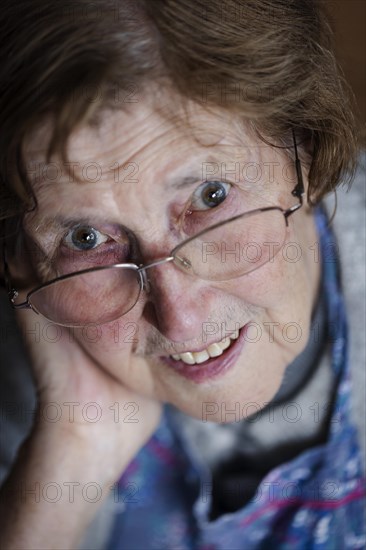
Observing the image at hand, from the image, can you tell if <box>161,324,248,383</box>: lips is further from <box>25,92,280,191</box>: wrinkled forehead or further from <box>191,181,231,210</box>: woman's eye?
<box>25,92,280,191</box>: wrinkled forehead

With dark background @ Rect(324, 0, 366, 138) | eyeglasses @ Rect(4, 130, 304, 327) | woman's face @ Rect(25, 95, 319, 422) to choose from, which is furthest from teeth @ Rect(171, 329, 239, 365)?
dark background @ Rect(324, 0, 366, 138)

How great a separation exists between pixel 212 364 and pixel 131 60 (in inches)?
21.9

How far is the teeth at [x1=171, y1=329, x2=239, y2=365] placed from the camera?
1.38m

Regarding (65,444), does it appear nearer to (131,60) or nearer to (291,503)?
(291,503)

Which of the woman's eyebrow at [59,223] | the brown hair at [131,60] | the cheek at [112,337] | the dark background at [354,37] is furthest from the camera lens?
the dark background at [354,37]

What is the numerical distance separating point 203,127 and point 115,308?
1.13 ft

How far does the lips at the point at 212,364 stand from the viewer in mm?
1402

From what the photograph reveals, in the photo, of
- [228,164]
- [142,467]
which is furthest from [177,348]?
[142,467]

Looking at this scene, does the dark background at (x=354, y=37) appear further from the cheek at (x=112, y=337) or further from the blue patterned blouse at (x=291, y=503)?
the cheek at (x=112, y=337)

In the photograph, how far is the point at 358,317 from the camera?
1647 millimetres

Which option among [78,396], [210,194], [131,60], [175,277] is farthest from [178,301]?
[78,396]

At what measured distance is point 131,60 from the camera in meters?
1.12

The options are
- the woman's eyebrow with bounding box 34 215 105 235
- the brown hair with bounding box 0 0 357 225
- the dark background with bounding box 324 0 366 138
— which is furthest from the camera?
the dark background with bounding box 324 0 366 138

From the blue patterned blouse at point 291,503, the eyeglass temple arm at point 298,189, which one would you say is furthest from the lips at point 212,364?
the blue patterned blouse at point 291,503
